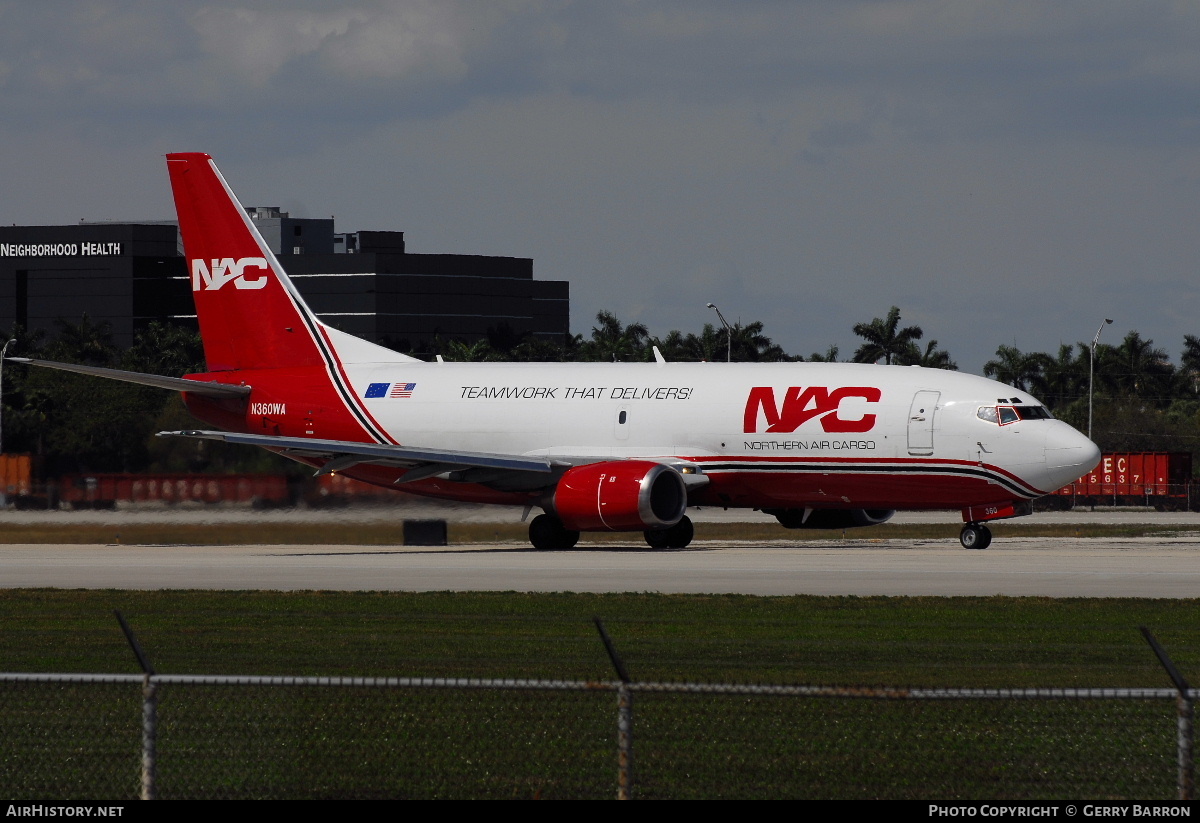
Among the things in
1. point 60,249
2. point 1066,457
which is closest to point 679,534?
point 1066,457

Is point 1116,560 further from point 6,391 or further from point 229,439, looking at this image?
point 6,391

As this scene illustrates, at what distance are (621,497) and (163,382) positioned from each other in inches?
511

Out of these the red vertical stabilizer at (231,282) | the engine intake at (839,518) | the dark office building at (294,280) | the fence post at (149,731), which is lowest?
the engine intake at (839,518)

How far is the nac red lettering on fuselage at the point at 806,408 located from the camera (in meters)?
41.2

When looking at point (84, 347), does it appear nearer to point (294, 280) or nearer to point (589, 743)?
point (294, 280)

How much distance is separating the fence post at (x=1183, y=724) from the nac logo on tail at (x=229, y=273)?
41.2m

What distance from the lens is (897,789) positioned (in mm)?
12297

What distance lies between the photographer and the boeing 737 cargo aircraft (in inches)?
1608

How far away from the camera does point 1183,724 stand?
10844 millimetres

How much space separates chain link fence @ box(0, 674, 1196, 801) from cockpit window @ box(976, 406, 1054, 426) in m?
23.8

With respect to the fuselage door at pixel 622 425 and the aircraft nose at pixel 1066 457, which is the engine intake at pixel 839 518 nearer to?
the fuselage door at pixel 622 425

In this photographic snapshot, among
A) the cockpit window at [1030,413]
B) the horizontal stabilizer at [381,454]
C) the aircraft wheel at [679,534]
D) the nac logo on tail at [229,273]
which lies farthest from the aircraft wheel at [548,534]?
the nac logo on tail at [229,273]

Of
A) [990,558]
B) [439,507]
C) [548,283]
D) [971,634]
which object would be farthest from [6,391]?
[548,283]

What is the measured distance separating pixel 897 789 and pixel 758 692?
6.35 feet
